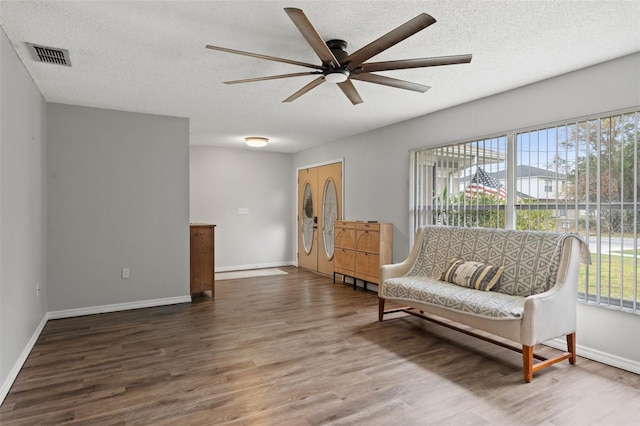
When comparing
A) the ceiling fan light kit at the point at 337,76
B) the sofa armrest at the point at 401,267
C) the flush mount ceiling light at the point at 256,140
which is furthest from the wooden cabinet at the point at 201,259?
the ceiling fan light kit at the point at 337,76

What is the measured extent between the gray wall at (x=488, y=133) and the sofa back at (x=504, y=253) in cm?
51

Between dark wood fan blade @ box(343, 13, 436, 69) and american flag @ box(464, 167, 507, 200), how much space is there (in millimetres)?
2199

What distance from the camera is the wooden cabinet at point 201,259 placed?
16.5 ft

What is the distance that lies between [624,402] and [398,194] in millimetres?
3323

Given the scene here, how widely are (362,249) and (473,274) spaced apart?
2174 mm

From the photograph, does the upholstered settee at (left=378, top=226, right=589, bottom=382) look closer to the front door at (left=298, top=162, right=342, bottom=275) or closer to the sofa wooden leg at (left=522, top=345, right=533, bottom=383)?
the sofa wooden leg at (left=522, top=345, right=533, bottom=383)

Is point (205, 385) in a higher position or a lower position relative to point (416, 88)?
lower

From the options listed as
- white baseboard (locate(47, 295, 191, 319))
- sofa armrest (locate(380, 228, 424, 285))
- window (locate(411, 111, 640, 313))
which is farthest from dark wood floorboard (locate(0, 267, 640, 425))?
window (locate(411, 111, 640, 313))

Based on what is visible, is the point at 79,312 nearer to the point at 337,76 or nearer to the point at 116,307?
the point at 116,307

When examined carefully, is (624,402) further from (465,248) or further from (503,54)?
(503,54)

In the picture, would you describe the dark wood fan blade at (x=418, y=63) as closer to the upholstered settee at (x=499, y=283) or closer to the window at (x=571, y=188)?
the window at (x=571, y=188)

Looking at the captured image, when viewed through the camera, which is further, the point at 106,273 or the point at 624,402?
the point at 106,273

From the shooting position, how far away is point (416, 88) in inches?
120

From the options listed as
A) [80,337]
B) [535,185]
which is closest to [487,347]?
[535,185]
